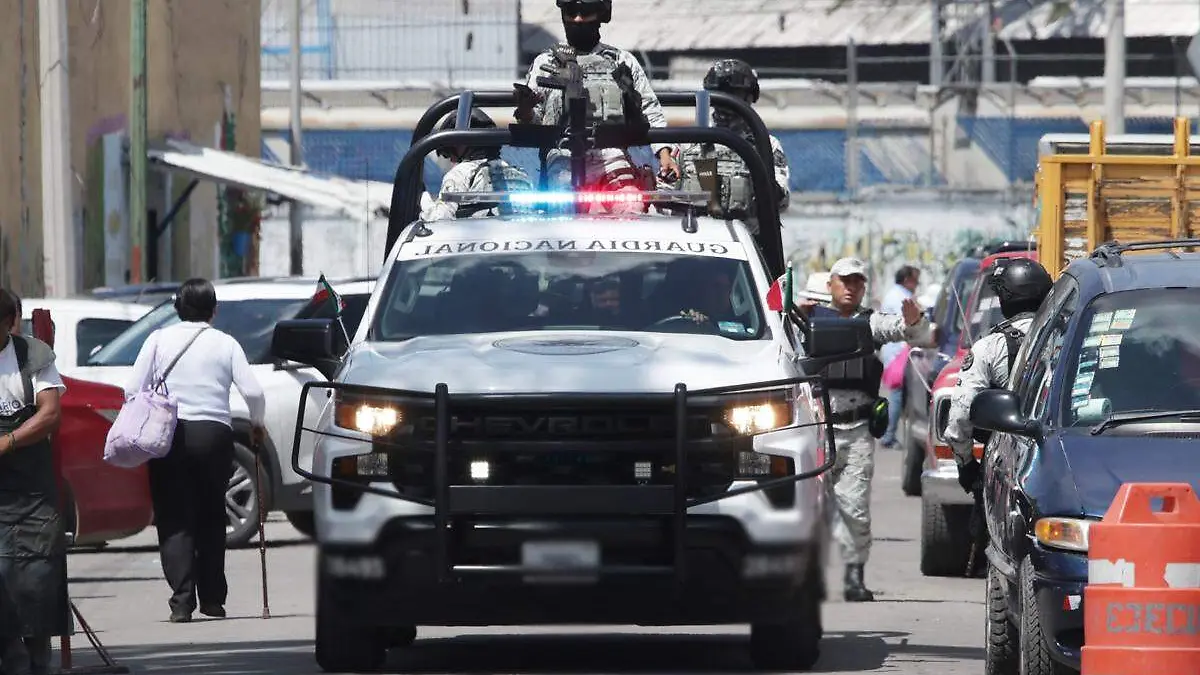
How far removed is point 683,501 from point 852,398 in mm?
4758

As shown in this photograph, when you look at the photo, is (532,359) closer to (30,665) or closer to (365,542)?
(365,542)

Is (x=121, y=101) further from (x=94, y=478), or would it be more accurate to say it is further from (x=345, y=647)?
(x=345, y=647)

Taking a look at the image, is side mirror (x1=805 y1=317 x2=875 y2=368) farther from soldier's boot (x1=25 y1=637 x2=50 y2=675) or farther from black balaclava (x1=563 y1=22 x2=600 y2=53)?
soldier's boot (x1=25 y1=637 x2=50 y2=675)

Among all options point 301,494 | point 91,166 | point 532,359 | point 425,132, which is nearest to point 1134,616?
point 532,359

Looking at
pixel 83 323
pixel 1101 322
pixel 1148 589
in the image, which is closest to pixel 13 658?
pixel 1101 322

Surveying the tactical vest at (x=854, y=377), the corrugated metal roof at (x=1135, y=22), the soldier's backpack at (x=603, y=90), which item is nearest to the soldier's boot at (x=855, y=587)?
the tactical vest at (x=854, y=377)

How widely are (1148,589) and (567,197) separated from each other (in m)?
4.39

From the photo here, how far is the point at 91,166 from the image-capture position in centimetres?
2938

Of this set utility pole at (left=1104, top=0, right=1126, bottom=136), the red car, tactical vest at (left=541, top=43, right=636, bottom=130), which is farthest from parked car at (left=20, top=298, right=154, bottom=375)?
utility pole at (left=1104, top=0, right=1126, bottom=136)

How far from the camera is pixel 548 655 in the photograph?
10.8m

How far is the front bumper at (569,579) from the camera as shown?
9.20 meters

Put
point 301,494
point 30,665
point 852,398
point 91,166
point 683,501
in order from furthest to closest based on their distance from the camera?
point 91,166
point 301,494
point 852,398
point 30,665
point 683,501

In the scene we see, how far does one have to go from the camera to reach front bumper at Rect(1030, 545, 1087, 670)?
769 centimetres

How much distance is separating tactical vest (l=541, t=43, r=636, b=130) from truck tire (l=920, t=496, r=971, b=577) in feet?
11.8
